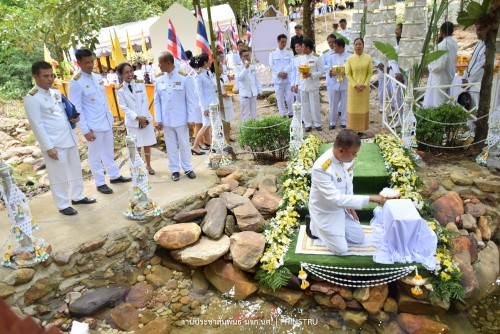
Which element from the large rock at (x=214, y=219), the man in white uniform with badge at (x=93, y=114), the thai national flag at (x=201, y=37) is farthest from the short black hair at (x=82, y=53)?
the large rock at (x=214, y=219)

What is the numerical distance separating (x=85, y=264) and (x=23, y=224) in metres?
0.73

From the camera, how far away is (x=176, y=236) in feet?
15.2

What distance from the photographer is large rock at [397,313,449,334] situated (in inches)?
149

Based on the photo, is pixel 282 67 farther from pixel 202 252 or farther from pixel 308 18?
pixel 202 252

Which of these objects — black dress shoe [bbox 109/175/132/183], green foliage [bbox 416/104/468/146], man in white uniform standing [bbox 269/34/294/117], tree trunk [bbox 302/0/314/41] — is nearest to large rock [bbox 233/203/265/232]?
black dress shoe [bbox 109/175/132/183]

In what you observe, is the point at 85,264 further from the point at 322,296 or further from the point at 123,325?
the point at 322,296

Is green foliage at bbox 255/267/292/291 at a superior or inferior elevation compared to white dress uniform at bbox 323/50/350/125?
inferior

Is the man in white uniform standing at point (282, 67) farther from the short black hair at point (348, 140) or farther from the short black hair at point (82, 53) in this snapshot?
the short black hair at point (348, 140)

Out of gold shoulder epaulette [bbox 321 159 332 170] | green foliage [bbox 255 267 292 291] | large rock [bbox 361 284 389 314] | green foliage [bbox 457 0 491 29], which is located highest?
green foliage [bbox 457 0 491 29]

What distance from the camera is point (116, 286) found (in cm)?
430

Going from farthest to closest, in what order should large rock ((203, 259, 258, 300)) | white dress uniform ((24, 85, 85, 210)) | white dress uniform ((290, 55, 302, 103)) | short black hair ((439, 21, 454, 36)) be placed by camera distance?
white dress uniform ((290, 55, 302, 103)) → short black hair ((439, 21, 454, 36)) → white dress uniform ((24, 85, 85, 210)) → large rock ((203, 259, 258, 300))

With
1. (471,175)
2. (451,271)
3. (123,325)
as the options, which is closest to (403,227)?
(451,271)

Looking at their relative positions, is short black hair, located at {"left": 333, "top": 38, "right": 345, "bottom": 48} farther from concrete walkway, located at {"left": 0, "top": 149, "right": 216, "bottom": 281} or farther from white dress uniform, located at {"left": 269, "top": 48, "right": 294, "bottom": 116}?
concrete walkway, located at {"left": 0, "top": 149, "right": 216, "bottom": 281}

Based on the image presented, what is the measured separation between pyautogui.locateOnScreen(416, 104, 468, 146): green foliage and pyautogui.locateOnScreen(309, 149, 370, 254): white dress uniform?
2622mm
